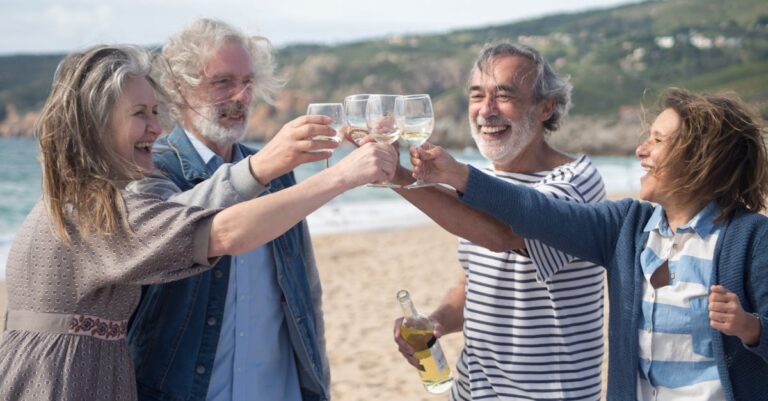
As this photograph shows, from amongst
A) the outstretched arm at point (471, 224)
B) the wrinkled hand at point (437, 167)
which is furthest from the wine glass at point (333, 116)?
the outstretched arm at point (471, 224)

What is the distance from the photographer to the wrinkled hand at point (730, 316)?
7.13 ft

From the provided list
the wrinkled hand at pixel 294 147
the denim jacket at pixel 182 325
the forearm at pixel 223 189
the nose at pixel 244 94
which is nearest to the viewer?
the wrinkled hand at pixel 294 147

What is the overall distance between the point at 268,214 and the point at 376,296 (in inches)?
362

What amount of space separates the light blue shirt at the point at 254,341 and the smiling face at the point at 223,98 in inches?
8.2

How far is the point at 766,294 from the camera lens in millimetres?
2275

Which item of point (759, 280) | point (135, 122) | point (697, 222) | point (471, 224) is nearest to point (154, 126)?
point (135, 122)

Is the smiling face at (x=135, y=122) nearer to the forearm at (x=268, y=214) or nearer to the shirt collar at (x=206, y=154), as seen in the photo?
the forearm at (x=268, y=214)

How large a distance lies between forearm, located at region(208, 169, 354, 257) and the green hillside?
6834 cm

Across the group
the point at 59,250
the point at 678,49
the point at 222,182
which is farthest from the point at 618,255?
the point at 678,49

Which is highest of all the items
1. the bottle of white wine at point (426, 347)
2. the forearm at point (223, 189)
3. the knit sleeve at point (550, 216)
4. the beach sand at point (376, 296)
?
the forearm at point (223, 189)

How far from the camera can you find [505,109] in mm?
3098

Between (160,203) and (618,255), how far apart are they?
1.39 m

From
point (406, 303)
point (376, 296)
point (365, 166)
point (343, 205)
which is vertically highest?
point (365, 166)

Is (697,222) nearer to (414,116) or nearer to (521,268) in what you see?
(521,268)
